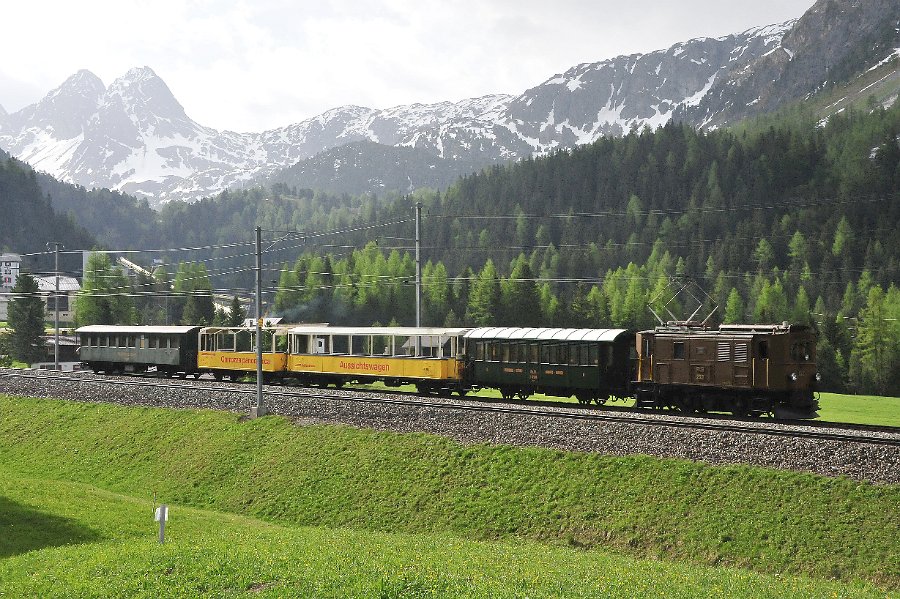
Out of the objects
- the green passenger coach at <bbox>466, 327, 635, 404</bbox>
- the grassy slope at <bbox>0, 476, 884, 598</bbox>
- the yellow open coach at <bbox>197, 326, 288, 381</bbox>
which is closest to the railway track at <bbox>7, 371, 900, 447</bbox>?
the green passenger coach at <bbox>466, 327, 635, 404</bbox>

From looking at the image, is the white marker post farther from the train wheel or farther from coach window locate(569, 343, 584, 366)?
the train wheel

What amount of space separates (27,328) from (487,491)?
306 ft

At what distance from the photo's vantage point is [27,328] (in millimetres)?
105188

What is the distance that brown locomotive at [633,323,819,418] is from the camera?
34062 mm

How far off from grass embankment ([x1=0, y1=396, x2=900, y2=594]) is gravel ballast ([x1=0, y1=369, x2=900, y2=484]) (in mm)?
755

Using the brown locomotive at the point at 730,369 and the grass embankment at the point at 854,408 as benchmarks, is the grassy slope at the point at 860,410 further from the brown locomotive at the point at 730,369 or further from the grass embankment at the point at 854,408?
the brown locomotive at the point at 730,369

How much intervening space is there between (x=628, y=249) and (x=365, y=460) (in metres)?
164

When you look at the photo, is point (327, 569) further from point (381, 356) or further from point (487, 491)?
point (381, 356)

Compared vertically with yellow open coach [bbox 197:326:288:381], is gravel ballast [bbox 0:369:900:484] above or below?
below

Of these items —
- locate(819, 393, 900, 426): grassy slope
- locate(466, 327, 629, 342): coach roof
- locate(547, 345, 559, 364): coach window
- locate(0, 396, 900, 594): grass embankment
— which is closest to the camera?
locate(0, 396, 900, 594): grass embankment

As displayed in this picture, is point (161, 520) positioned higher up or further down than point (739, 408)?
further down

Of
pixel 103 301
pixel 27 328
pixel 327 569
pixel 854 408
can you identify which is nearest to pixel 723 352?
pixel 327 569

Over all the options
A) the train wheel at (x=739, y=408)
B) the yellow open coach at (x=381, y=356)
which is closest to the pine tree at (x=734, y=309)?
the yellow open coach at (x=381, y=356)

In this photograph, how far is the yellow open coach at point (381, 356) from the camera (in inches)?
1737
